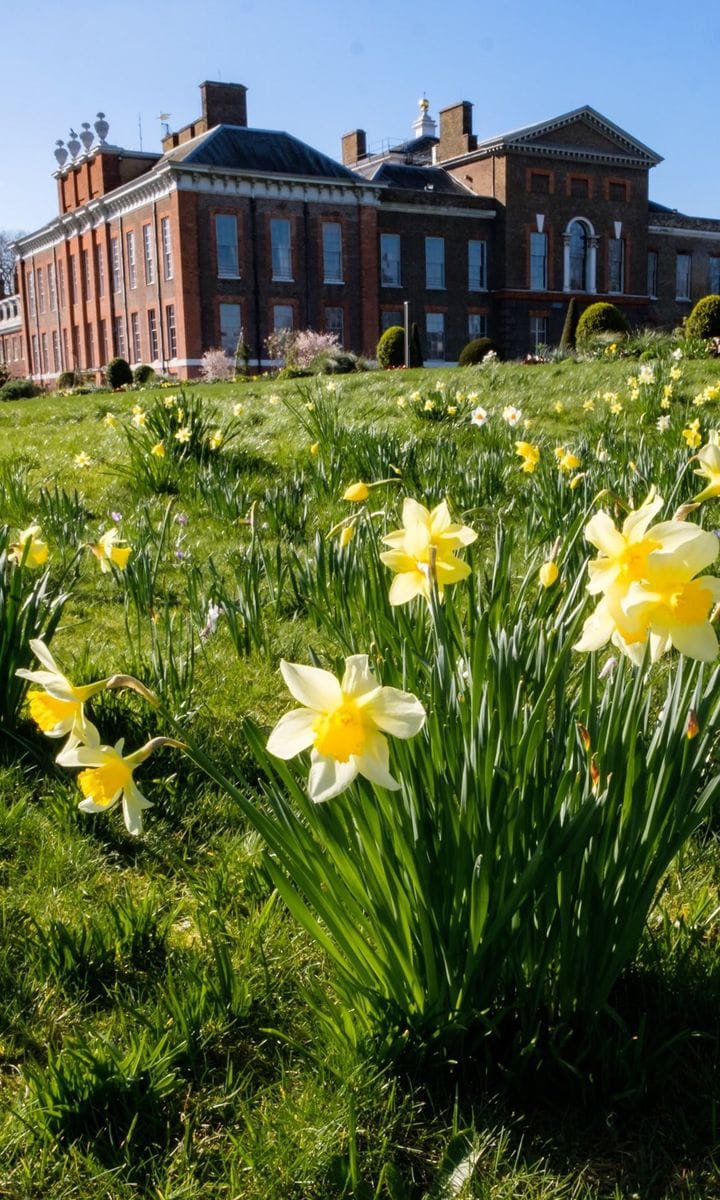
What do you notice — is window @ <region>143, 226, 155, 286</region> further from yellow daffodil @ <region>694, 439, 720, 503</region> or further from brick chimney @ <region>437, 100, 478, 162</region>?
yellow daffodil @ <region>694, 439, 720, 503</region>

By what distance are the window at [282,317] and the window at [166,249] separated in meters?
3.52

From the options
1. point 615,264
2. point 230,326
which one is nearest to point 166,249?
point 230,326

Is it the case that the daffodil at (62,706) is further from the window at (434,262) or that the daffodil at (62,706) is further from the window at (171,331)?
the window at (434,262)

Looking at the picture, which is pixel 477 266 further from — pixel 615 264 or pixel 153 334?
pixel 153 334

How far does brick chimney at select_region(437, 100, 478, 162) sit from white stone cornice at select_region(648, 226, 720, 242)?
873cm

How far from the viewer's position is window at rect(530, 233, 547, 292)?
124 ft

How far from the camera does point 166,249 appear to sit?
32250mm

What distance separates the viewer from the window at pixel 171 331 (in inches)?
1261

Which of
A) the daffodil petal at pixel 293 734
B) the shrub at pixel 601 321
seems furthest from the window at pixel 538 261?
the daffodil petal at pixel 293 734

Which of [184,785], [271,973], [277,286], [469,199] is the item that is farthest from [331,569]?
[469,199]

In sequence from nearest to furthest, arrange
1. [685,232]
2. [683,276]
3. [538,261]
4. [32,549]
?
[32,549] → [538,261] → [685,232] → [683,276]

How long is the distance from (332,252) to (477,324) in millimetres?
6676

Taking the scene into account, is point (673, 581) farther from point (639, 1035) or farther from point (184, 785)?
point (184, 785)

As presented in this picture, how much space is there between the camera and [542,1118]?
1370mm
